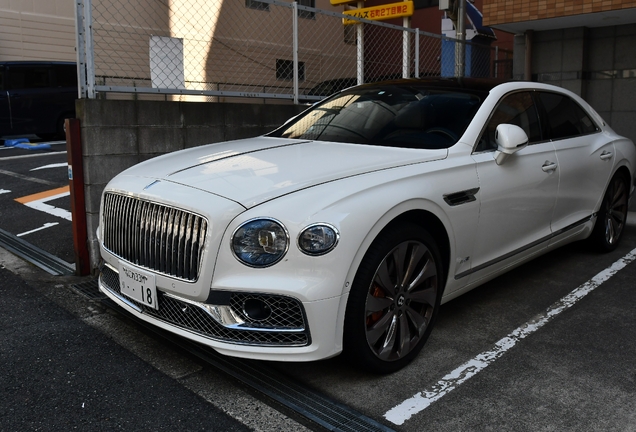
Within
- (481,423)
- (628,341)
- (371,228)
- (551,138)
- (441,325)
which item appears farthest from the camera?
(551,138)

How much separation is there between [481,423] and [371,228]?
0.95 m

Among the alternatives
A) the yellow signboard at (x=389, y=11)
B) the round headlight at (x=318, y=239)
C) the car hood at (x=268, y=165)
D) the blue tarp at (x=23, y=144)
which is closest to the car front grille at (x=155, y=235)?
the car hood at (x=268, y=165)

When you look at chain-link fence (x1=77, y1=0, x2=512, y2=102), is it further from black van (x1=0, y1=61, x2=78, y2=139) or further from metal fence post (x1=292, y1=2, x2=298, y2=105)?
black van (x1=0, y1=61, x2=78, y2=139)

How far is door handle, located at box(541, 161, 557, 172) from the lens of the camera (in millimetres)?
4020

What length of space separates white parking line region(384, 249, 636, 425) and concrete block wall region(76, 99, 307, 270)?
2681mm

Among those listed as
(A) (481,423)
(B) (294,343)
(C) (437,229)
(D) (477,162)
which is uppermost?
(D) (477,162)

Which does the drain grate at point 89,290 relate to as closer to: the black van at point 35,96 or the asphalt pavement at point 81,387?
the asphalt pavement at point 81,387

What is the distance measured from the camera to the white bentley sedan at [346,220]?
106 inches

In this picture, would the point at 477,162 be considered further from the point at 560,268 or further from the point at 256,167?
the point at 560,268

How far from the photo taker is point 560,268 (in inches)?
192

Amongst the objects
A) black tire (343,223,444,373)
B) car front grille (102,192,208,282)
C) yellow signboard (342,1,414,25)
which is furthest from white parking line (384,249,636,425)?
yellow signboard (342,1,414,25)

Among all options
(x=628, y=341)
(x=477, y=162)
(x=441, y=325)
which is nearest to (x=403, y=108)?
(x=477, y=162)

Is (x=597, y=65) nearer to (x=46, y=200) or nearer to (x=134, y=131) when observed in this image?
(x=134, y=131)

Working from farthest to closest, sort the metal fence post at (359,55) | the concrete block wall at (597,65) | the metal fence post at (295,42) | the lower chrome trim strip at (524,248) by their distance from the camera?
the concrete block wall at (597,65) < the metal fence post at (359,55) < the metal fence post at (295,42) < the lower chrome trim strip at (524,248)
